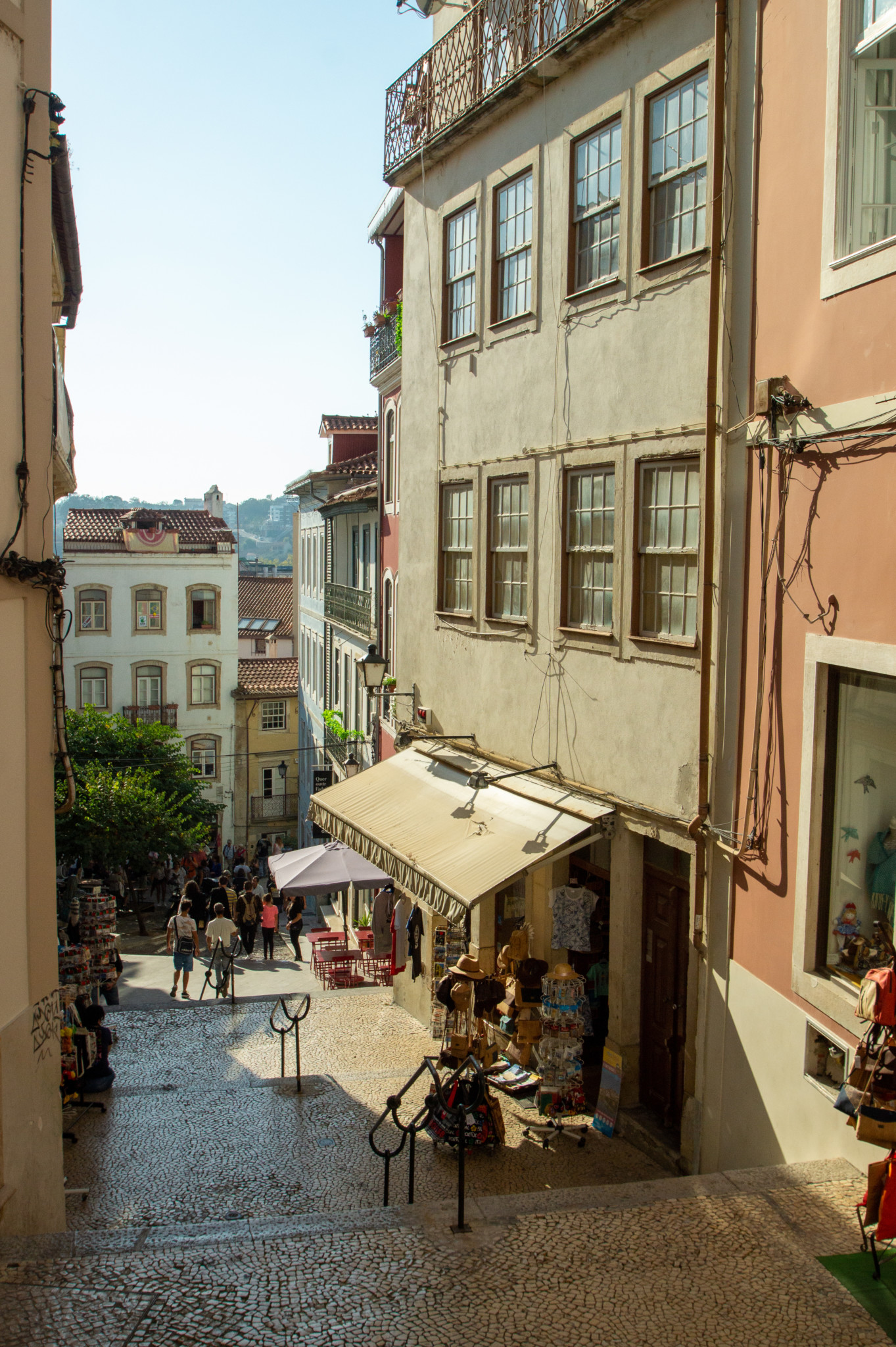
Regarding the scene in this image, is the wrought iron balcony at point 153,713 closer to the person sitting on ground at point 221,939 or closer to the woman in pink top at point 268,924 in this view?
the woman in pink top at point 268,924

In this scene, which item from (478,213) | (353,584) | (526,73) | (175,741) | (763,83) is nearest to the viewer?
(763,83)

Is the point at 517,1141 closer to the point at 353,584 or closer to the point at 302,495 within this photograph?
the point at 353,584

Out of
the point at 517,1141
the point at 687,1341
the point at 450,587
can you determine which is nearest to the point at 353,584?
the point at 450,587

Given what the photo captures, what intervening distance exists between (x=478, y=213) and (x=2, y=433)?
25.2 feet

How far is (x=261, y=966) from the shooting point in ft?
75.7

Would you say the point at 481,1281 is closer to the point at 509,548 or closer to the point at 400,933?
the point at 509,548

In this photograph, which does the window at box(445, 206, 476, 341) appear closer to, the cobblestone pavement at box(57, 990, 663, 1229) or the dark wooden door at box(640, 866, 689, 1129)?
the dark wooden door at box(640, 866, 689, 1129)

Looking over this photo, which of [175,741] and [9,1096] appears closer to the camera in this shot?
[9,1096]

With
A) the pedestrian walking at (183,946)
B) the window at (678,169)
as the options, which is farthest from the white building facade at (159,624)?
the window at (678,169)

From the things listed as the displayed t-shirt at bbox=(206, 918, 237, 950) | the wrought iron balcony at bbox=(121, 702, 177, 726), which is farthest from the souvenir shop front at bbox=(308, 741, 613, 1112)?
the wrought iron balcony at bbox=(121, 702, 177, 726)

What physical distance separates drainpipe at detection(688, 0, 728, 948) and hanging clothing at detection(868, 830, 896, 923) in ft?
6.72

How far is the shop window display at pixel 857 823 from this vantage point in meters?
7.42

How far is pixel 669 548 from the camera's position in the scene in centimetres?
1024

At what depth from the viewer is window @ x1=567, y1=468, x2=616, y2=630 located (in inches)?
445
